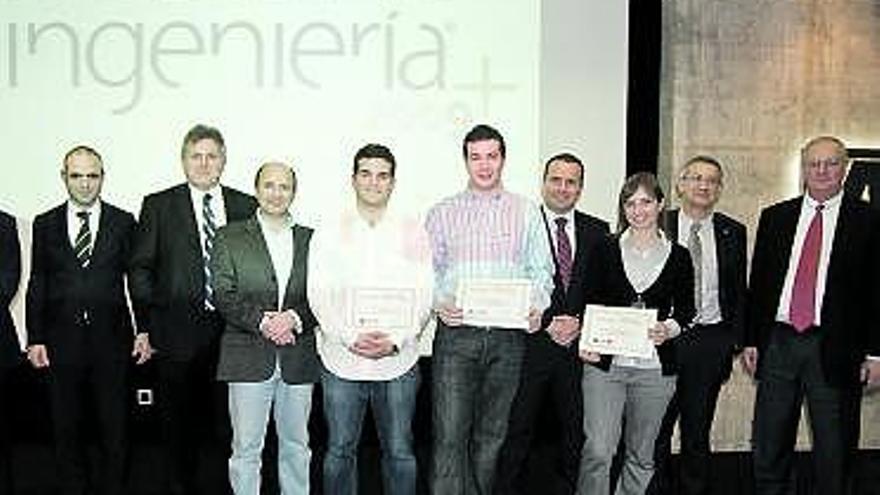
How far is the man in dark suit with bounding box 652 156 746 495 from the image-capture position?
14.9 feet

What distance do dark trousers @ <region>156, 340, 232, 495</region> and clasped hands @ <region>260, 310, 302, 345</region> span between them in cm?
35

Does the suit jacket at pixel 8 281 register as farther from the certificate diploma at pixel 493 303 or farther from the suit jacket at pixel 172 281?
the certificate diploma at pixel 493 303

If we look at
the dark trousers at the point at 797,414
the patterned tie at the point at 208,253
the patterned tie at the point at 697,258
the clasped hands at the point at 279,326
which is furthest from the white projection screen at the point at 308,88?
the dark trousers at the point at 797,414

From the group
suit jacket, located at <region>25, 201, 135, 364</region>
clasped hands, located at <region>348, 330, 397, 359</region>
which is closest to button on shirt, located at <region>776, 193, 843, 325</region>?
clasped hands, located at <region>348, 330, 397, 359</region>

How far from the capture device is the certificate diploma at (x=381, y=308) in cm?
430

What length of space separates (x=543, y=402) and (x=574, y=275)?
0.62 metres

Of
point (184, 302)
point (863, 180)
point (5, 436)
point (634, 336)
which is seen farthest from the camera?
point (863, 180)

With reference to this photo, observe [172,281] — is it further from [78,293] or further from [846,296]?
[846,296]

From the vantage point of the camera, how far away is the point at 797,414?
4.40 m

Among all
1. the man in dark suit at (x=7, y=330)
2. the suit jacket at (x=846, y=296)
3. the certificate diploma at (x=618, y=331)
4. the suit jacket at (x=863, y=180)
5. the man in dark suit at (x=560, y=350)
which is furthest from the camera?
the suit jacket at (x=863, y=180)

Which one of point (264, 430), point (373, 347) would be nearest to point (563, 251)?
point (373, 347)

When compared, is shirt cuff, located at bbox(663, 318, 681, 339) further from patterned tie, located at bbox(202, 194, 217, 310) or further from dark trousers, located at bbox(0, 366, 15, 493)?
dark trousers, located at bbox(0, 366, 15, 493)

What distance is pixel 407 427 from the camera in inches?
168

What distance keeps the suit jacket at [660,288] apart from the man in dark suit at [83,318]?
202cm
